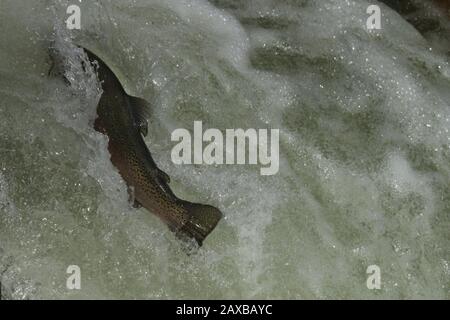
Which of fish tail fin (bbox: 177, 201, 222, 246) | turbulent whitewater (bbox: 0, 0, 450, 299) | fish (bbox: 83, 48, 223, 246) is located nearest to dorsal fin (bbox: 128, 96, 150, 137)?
fish (bbox: 83, 48, 223, 246)

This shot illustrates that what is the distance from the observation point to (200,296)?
7.43ft

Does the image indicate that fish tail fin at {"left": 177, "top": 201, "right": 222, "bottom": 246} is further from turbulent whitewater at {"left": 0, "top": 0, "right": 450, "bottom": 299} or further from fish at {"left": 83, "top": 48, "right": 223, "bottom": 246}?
turbulent whitewater at {"left": 0, "top": 0, "right": 450, "bottom": 299}

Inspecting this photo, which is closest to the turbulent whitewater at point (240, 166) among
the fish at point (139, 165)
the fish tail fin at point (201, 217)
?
the fish at point (139, 165)

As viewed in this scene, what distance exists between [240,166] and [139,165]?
18.8 inches

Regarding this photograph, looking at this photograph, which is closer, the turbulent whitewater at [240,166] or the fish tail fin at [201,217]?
the fish tail fin at [201,217]

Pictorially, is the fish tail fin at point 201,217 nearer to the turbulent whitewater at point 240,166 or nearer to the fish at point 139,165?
the fish at point 139,165

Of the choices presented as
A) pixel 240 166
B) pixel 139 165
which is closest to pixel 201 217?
pixel 139 165

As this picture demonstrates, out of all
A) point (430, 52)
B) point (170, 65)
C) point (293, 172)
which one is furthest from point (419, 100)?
point (170, 65)

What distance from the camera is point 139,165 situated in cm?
222

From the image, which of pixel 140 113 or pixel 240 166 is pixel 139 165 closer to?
pixel 140 113

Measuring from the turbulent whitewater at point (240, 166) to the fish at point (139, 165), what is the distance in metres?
0.06

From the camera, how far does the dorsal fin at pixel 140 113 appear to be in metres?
2.34

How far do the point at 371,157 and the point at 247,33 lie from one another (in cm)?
81

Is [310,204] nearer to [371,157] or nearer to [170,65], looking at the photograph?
[371,157]
